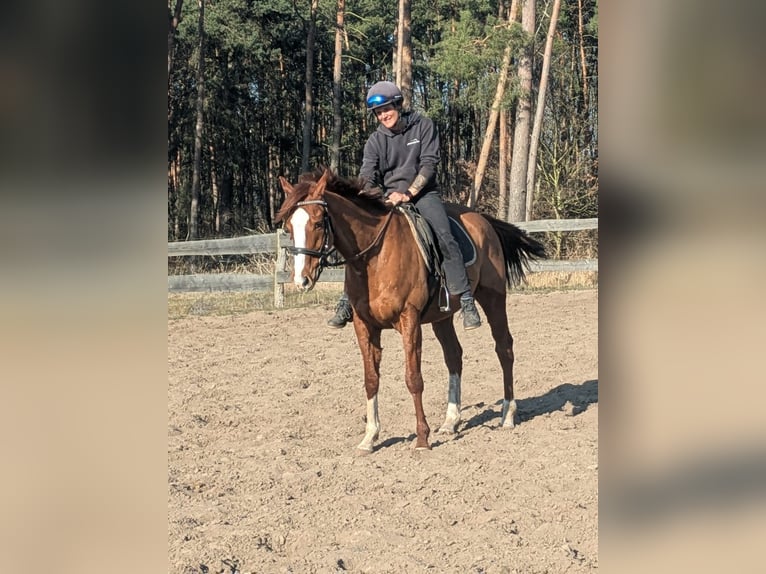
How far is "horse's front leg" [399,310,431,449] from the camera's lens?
226 inches

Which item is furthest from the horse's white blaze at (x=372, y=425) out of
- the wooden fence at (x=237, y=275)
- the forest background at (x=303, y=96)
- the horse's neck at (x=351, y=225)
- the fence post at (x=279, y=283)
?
the forest background at (x=303, y=96)

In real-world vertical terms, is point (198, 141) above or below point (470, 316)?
above

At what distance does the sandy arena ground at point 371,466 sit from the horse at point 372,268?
12.8 inches

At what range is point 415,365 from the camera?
5.86m

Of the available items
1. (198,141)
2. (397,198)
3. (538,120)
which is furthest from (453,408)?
(198,141)

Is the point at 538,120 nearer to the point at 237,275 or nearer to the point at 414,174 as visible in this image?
the point at 237,275

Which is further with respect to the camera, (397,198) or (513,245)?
(513,245)

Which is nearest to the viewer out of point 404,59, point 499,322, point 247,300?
point 499,322

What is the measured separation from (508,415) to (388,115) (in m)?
2.62

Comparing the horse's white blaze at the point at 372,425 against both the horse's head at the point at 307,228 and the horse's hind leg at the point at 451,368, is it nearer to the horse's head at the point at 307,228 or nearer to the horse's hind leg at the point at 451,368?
the horse's hind leg at the point at 451,368
